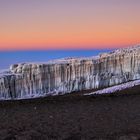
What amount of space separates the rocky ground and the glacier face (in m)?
32.2

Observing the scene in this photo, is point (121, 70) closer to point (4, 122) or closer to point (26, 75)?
point (26, 75)

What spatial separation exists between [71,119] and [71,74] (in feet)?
125

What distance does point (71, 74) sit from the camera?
54.3 metres

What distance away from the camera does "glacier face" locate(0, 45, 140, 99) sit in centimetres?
5216

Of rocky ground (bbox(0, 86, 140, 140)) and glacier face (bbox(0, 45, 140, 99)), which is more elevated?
rocky ground (bbox(0, 86, 140, 140))

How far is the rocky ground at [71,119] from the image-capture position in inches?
561

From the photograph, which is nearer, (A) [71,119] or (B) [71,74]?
(A) [71,119]

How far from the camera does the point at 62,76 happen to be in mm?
54188

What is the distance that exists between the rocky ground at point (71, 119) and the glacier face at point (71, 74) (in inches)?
1268

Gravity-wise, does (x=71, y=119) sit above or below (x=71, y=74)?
above

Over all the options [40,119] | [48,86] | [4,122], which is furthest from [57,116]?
[48,86]

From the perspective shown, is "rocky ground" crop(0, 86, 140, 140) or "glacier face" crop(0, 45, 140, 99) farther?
"glacier face" crop(0, 45, 140, 99)

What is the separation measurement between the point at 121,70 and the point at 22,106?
3802 cm

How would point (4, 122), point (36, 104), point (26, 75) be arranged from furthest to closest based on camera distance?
point (26, 75)
point (36, 104)
point (4, 122)
